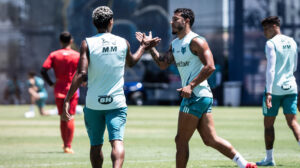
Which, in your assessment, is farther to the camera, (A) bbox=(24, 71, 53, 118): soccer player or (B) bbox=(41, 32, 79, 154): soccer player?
(A) bbox=(24, 71, 53, 118): soccer player

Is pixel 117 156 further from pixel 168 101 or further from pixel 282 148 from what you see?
pixel 168 101

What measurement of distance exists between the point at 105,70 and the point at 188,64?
110 cm

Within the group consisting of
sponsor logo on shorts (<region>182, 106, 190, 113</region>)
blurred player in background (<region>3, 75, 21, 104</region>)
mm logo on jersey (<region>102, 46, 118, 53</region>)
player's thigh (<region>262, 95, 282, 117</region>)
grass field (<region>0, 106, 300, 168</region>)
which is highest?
mm logo on jersey (<region>102, 46, 118, 53</region>)

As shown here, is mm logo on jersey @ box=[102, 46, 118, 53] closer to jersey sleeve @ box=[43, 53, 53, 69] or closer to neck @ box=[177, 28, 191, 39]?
neck @ box=[177, 28, 191, 39]

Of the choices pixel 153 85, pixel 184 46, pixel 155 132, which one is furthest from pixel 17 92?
Answer: pixel 184 46

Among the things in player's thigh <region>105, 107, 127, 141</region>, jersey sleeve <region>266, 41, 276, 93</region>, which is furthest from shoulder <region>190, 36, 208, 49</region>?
jersey sleeve <region>266, 41, 276, 93</region>

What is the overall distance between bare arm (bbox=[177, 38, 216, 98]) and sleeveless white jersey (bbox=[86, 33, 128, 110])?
84 centimetres

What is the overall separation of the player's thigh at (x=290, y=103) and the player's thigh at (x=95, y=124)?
365 cm

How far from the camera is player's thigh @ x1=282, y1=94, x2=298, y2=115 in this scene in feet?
33.4

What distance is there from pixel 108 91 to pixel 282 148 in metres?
6.47

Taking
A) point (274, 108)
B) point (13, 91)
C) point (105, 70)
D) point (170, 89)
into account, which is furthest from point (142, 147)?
point (13, 91)

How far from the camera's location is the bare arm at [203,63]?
306 inches

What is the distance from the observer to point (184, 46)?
800 cm

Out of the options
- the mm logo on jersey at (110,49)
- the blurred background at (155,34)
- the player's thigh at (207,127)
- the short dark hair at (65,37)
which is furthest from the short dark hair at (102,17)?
the blurred background at (155,34)
